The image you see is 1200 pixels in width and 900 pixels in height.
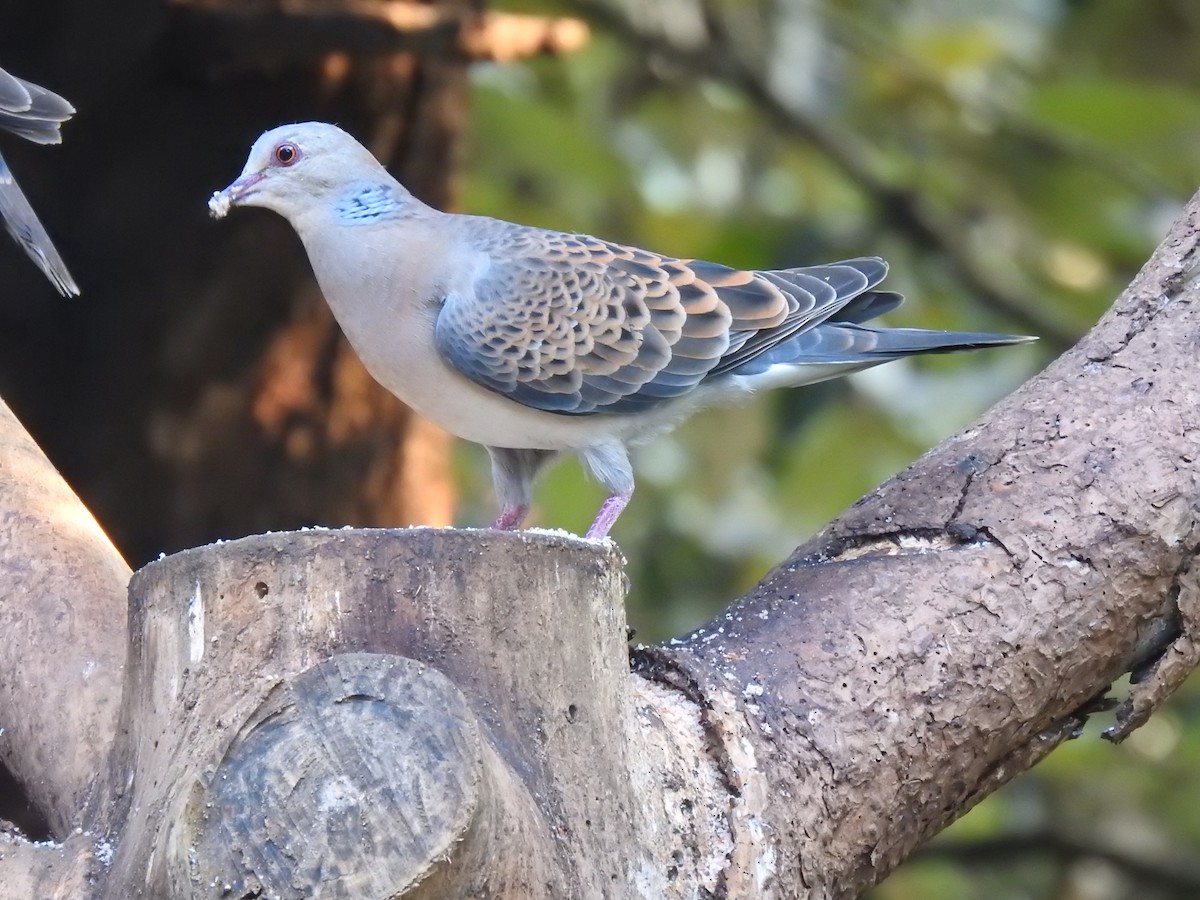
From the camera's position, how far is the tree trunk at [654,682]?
203 centimetres

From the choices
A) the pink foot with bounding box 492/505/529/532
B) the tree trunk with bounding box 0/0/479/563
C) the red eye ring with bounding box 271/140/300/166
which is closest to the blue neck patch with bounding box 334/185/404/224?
the red eye ring with bounding box 271/140/300/166

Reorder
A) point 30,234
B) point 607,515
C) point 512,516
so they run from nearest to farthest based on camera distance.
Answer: point 607,515, point 30,234, point 512,516

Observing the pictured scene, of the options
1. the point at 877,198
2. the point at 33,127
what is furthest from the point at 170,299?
the point at 877,198

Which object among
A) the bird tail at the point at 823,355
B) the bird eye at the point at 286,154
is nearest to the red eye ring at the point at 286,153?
the bird eye at the point at 286,154

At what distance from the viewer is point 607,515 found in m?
3.35

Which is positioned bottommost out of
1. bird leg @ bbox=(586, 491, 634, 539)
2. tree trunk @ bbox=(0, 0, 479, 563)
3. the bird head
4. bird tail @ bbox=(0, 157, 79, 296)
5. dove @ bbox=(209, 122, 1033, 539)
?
tree trunk @ bbox=(0, 0, 479, 563)

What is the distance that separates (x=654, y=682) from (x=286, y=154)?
149 cm

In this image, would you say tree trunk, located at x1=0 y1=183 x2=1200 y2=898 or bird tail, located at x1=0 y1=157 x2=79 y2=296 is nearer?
tree trunk, located at x1=0 y1=183 x2=1200 y2=898

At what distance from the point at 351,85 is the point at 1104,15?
Answer: 253 cm

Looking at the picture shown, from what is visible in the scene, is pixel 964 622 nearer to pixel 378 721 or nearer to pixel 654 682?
pixel 654 682

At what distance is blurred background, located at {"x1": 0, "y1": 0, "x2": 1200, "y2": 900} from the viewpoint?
4.72 m

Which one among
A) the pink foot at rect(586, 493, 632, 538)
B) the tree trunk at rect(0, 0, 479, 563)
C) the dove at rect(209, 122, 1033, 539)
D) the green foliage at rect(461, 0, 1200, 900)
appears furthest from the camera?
the green foliage at rect(461, 0, 1200, 900)

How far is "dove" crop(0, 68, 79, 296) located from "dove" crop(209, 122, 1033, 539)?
0.40 m

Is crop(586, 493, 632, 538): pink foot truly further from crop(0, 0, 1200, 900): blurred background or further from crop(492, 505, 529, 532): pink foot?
crop(0, 0, 1200, 900): blurred background
